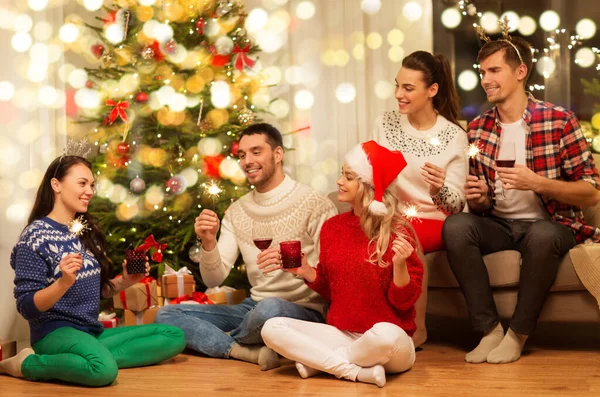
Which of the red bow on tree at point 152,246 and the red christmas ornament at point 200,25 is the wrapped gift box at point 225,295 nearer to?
the red bow on tree at point 152,246

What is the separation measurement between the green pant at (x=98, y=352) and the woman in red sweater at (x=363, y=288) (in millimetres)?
523

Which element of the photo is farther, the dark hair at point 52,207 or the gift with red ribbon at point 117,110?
Result: the gift with red ribbon at point 117,110

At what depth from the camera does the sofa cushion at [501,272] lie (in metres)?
3.51

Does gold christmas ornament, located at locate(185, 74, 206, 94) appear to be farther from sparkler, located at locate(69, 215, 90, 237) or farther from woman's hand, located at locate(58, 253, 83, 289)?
woman's hand, located at locate(58, 253, 83, 289)

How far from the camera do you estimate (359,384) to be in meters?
3.06

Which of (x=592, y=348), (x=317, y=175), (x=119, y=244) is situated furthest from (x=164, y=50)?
(x=592, y=348)

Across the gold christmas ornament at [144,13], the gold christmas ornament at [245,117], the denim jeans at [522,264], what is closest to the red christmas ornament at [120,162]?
the gold christmas ornament at [245,117]

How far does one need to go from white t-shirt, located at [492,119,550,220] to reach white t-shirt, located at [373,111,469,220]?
6.7 inches

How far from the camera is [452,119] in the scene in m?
4.00

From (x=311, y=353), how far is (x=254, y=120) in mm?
1951

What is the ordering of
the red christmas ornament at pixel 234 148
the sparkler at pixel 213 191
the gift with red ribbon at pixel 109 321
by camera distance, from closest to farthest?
the gift with red ribbon at pixel 109 321 < the sparkler at pixel 213 191 < the red christmas ornament at pixel 234 148

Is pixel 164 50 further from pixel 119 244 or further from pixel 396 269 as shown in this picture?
pixel 396 269

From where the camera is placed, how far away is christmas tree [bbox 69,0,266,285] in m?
4.48

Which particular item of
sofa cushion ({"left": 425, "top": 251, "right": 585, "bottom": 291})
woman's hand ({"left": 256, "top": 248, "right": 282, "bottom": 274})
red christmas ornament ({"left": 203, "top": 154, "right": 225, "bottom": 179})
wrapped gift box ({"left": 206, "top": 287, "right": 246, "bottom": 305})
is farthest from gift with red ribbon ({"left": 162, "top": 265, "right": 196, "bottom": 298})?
sofa cushion ({"left": 425, "top": 251, "right": 585, "bottom": 291})
